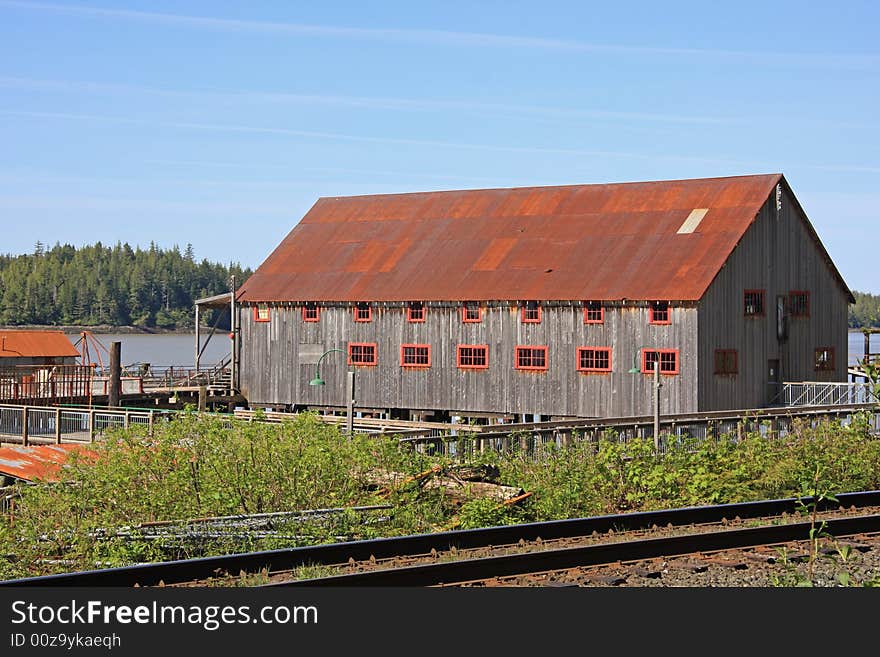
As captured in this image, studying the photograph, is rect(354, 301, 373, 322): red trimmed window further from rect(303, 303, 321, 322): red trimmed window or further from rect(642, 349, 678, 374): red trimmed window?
rect(642, 349, 678, 374): red trimmed window

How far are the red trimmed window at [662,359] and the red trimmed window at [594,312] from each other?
2.08m

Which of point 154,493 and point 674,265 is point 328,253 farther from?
point 154,493

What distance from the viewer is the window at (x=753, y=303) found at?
4431 centimetres

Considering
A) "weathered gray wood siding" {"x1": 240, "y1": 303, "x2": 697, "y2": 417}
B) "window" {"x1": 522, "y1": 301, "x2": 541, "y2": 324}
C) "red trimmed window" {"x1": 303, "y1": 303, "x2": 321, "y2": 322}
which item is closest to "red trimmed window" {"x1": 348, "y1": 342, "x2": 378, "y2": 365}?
"weathered gray wood siding" {"x1": 240, "y1": 303, "x2": 697, "y2": 417}

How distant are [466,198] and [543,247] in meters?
6.87

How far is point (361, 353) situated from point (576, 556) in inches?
1420

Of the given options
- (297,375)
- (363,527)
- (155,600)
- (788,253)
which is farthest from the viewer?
(297,375)

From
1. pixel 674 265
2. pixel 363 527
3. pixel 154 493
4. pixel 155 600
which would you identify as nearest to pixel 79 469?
pixel 154 493

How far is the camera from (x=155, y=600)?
10203mm

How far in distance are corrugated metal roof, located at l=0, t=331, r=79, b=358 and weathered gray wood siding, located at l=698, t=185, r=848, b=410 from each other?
3169cm

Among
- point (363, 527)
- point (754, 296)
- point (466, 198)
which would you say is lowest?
point (363, 527)

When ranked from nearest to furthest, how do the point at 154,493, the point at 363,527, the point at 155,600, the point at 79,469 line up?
the point at 155,600
the point at 363,527
the point at 154,493
the point at 79,469

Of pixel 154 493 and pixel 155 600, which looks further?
pixel 154 493

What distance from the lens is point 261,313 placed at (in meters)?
51.7
